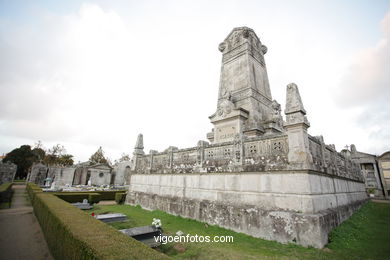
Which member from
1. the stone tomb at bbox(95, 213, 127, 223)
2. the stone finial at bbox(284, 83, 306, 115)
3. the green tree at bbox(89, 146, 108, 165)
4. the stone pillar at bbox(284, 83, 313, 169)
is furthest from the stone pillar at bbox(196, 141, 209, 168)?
the green tree at bbox(89, 146, 108, 165)

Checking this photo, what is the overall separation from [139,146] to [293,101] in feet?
45.8

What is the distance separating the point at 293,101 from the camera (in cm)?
781

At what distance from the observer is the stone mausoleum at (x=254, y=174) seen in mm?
6910

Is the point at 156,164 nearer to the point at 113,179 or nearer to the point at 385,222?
the point at 385,222

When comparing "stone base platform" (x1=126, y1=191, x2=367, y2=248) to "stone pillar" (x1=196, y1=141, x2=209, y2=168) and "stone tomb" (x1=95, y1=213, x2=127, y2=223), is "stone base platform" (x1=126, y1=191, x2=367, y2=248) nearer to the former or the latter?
"stone pillar" (x1=196, y1=141, x2=209, y2=168)

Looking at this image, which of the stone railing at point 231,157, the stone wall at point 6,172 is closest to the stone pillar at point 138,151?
the stone railing at point 231,157

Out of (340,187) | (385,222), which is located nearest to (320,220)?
(340,187)

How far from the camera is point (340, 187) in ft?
33.1

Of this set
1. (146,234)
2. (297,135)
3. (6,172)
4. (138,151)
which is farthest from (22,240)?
(6,172)

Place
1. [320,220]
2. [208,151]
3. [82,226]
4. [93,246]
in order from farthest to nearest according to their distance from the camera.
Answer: [208,151], [320,220], [82,226], [93,246]

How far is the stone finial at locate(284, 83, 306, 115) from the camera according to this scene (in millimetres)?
7556

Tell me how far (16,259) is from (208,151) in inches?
346

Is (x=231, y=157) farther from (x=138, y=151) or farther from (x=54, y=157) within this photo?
(x=54, y=157)

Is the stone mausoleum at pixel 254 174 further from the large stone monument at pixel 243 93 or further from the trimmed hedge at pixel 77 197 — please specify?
the trimmed hedge at pixel 77 197
